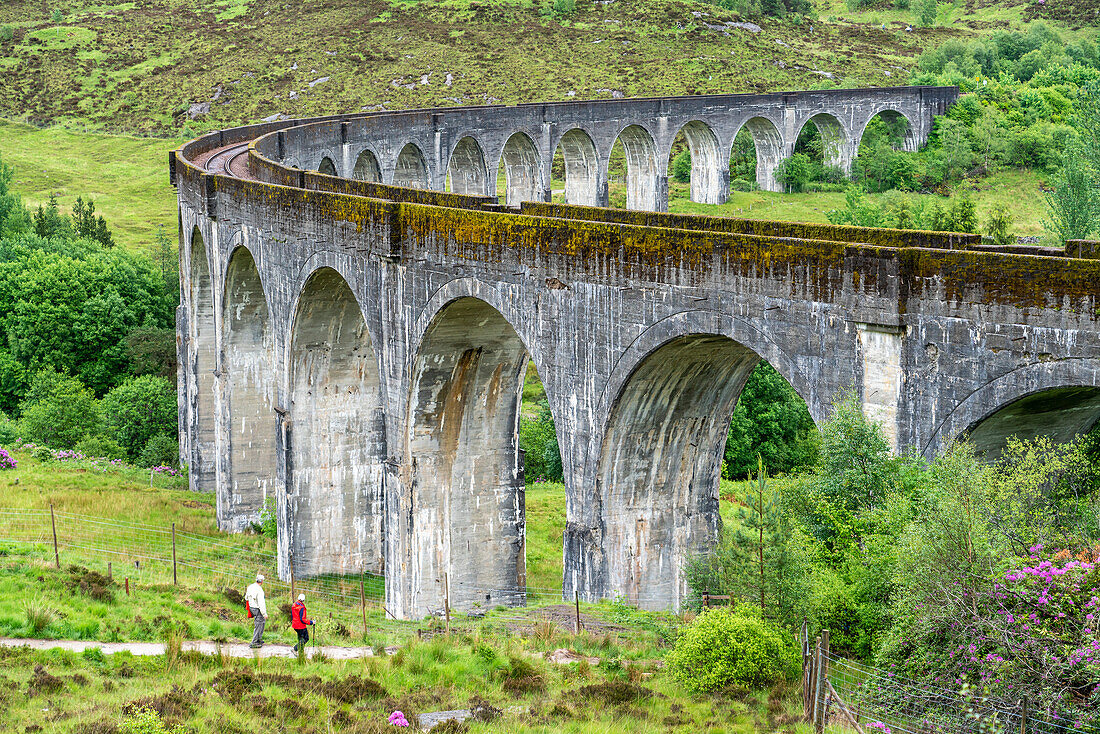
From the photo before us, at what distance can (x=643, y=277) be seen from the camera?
759 inches

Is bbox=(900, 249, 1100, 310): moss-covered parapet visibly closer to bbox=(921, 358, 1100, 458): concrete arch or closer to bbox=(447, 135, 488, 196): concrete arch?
bbox=(921, 358, 1100, 458): concrete arch

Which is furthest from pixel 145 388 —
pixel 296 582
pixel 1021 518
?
pixel 1021 518

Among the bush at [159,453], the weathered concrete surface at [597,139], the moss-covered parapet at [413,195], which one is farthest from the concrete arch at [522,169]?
the moss-covered parapet at [413,195]

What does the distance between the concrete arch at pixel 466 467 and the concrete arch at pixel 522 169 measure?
139 ft

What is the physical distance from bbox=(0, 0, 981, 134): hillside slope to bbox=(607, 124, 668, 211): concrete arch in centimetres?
2557

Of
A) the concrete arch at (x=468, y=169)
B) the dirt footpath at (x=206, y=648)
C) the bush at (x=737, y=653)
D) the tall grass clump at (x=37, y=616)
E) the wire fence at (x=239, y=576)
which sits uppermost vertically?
the concrete arch at (x=468, y=169)

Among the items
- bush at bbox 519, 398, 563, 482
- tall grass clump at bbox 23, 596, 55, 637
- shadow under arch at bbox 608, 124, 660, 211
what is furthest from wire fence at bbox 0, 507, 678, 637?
shadow under arch at bbox 608, 124, 660, 211

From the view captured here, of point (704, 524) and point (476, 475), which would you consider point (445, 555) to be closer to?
point (476, 475)

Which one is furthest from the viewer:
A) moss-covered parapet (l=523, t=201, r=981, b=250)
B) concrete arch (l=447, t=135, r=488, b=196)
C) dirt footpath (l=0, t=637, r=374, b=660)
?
concrete arch (l=447, t=135, r=488, b=196)

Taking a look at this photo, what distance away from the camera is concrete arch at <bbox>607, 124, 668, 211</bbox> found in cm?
7462

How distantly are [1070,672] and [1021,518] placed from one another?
2048mm

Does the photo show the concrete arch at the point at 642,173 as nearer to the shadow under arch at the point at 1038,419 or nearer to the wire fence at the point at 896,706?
the shadow under arch at the point at 1038,419

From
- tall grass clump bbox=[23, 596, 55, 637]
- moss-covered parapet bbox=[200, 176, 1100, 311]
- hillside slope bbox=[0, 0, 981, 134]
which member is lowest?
tall grass clump bbox=[23, 596, 55, 637]

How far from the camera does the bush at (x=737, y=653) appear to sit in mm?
15984
